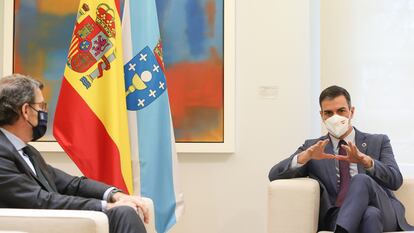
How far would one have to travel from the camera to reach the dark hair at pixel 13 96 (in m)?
2.40

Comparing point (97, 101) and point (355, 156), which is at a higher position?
point (97, 101)

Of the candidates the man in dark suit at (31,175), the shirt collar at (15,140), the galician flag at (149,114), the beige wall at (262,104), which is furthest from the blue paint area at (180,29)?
the shirt collar at (15,140)

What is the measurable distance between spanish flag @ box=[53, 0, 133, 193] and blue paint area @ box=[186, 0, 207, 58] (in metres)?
0.74

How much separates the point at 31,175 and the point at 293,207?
1.30 meters

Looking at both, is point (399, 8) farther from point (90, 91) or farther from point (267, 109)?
point (90, 91)

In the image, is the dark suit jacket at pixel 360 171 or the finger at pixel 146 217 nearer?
the finger at pixel 146 217

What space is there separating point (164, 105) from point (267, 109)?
2.73 feet

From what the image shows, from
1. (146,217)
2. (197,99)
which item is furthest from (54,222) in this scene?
(197,99)

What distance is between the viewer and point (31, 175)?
7.95 feet

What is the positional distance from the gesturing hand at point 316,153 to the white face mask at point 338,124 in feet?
0.37

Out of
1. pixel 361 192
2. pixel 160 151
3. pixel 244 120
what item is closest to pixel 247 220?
pixel 244 120

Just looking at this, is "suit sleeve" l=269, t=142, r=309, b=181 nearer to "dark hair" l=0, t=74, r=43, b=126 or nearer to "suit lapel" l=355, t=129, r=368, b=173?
"suit lapel" l=355, t=129, r=368, b=173

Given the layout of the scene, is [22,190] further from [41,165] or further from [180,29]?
[180,29]

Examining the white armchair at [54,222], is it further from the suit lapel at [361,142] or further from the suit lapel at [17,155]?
the suit lapel at [361,142]
